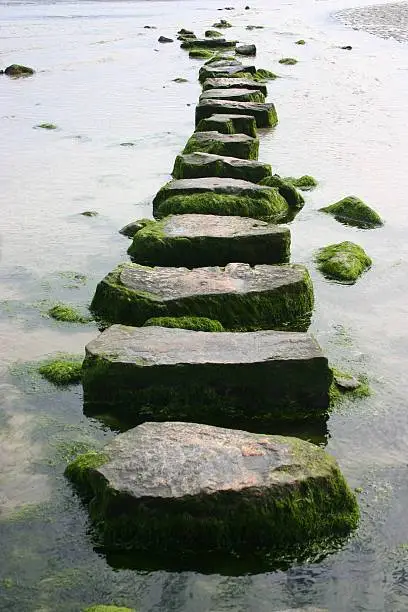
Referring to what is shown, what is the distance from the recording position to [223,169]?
7992 millimetres

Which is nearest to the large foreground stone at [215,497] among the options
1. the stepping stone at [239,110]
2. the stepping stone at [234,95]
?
the stepping stone at [239,110]

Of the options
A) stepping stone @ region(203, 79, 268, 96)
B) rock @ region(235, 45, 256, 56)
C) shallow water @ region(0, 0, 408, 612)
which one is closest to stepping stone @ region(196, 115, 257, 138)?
shallow water @ region(0, 0, 408, 612)

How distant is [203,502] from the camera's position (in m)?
3.35

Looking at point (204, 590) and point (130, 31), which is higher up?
point (204, 590)

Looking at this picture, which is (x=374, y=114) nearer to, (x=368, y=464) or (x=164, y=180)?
(x=164, y=180)

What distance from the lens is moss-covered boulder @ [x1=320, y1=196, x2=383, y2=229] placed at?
7.45 metres

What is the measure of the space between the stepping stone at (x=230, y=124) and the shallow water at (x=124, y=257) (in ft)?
1.04

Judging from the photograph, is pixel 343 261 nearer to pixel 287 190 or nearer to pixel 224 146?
pixel 287 190

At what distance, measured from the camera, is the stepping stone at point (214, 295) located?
203 inches

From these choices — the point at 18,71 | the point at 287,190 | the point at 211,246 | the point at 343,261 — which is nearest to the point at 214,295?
the point at 211,246

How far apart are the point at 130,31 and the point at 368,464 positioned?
22.3m

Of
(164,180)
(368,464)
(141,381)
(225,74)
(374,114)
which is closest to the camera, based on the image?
(368,464)

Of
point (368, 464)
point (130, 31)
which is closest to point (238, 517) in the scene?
point (368, 464)

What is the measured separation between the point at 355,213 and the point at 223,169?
1.32 metres
